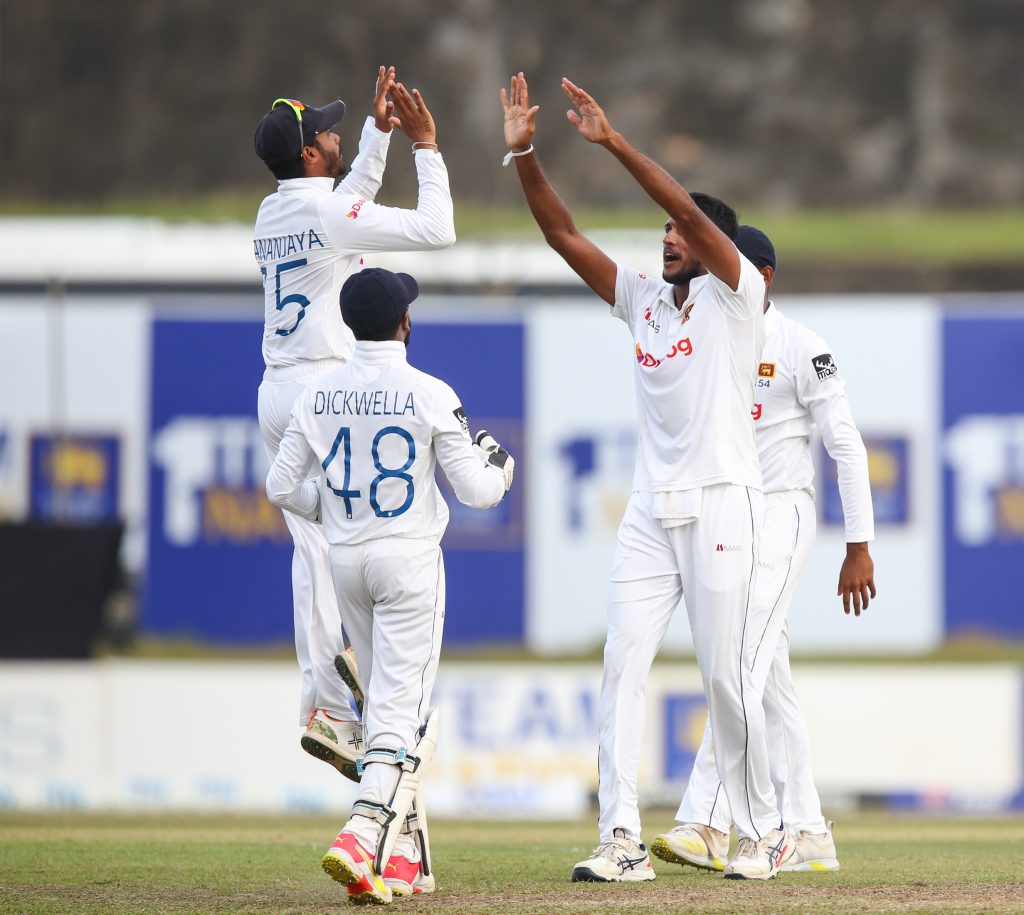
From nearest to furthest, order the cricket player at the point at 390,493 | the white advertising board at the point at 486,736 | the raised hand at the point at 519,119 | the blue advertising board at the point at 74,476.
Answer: the cricket player at the point at 390,493
the raised hand at the point at 519,119
the white advertising board at the point at 486,736
the blue advertising board at the point at 74,476

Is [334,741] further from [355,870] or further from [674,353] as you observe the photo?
[674,353]

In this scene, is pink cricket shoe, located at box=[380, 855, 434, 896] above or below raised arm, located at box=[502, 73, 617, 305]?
below

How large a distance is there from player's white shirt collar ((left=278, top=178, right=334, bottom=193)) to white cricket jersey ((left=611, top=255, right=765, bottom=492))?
162cm

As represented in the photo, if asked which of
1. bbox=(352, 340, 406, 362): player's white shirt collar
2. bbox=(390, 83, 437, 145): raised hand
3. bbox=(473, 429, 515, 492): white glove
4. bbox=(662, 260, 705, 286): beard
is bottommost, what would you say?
bbox=(473, 429, 515, 492): white glove

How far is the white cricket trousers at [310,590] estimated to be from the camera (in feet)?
24.3

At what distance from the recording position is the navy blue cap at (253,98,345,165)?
293 inches

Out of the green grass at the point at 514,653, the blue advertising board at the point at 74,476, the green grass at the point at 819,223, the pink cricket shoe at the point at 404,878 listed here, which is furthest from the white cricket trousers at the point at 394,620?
the green grass at the point at 819,223

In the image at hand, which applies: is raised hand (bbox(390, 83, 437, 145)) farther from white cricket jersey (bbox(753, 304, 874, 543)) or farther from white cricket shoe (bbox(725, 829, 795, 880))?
white cricket shoe (bbox(725, 829, 795, 880))

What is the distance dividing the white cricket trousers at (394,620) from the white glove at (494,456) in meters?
0.34

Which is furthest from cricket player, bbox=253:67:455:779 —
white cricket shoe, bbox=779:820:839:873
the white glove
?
white cricket shoe, bbox=779:820:839:873

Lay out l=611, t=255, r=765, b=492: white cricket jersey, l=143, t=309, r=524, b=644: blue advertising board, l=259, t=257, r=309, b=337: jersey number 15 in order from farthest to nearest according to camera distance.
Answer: l=143, t=309, r=524, b=644: blue advertising board, l=259, t=257, r=309, b=337: jersey number 15, l=611, t=255, r=765, b=492: white cricket jersey

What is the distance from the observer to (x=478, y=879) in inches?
271

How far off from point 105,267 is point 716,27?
16.7 m

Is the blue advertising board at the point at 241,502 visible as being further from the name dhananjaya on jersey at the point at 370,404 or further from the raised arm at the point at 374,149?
the name dhananjaya on jersey at the point at 370,404
